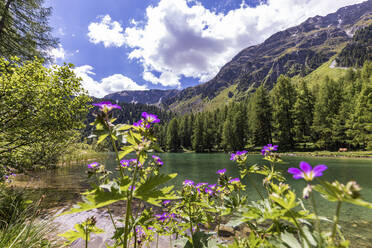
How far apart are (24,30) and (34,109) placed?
1044 centimetres

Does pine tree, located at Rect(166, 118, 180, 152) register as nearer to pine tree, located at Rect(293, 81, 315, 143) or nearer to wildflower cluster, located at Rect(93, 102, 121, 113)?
pine tree, located at Rect(293, 81, 315, 143)

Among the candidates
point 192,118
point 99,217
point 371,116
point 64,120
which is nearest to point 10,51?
point 64,120

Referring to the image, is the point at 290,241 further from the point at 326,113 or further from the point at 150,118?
the point at 326,113

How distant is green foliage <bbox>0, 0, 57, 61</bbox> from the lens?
11.3 meters

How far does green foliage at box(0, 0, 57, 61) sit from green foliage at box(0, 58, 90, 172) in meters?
6.98

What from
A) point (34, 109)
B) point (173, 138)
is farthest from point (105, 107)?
point (173, 138)

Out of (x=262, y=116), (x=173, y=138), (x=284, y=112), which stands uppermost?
(x=284, y=112)

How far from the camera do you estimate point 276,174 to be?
212 cm

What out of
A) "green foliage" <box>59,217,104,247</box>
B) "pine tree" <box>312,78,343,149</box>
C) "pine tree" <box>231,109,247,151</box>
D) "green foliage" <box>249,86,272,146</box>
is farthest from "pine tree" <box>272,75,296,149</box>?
"green foliage" <box>59,217,104,247</box>

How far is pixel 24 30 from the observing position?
1245cm

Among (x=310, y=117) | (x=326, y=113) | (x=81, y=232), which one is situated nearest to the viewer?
(x=81, y=232)

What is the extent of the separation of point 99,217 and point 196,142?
62292 millimetres

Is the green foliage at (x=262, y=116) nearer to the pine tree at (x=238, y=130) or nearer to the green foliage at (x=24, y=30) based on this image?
the pine tree at (x=238, y=130)

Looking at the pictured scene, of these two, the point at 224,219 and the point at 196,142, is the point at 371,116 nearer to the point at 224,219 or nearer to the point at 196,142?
the point at 224,219
